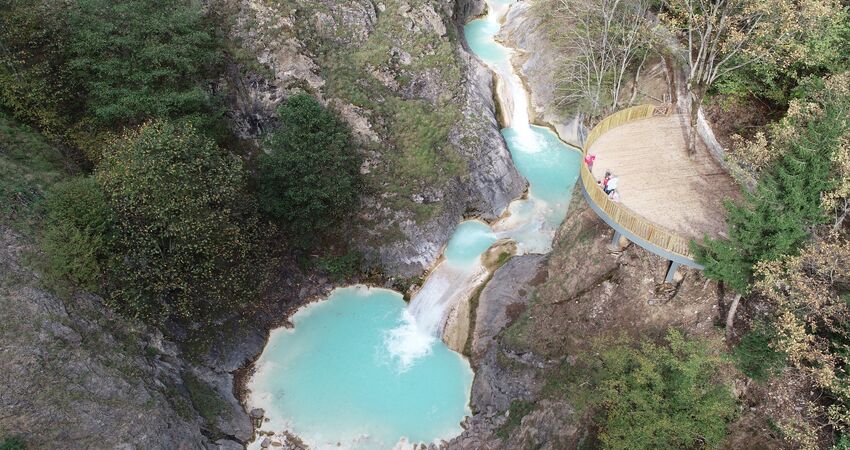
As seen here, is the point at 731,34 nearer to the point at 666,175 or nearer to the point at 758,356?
the point at 666,175

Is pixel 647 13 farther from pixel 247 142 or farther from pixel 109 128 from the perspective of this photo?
pixel 109 128

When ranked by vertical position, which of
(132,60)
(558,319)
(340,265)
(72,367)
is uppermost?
(132,60)

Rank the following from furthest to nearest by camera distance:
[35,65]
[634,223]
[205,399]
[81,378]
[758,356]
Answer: [35,65] → [205,399] → [634,223] → [81,378] → [758,356]

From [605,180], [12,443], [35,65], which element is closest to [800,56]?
[605,180]

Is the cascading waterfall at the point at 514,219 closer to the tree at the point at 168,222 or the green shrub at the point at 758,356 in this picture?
the tree at the point at 168,222

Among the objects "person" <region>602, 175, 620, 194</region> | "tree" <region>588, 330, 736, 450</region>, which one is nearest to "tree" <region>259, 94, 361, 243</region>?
"person" <region>602, 175, 620, 194</region>

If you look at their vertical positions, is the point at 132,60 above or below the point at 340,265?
above

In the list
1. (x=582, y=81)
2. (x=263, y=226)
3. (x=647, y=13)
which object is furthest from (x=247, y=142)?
(x=647, y=13)
